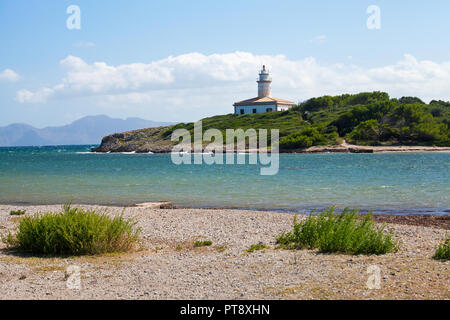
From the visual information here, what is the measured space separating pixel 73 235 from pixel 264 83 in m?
126

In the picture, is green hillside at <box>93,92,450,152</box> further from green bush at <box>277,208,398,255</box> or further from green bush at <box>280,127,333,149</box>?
green bush at <box>277,208,398,255</box>

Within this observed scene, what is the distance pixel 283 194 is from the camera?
86.8 feet

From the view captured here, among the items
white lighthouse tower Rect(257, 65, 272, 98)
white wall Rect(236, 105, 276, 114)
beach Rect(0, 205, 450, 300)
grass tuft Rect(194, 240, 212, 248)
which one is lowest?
grass tuft Rect(194, 240, 212, 248)

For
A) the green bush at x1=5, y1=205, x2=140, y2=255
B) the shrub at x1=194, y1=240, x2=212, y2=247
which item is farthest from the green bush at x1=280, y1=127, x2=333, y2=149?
the green bush at x1=5, y1=205, x2=140, y2=255

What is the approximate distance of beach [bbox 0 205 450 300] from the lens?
23.7 ft

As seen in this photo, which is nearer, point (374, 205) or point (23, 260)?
point (23, 260)

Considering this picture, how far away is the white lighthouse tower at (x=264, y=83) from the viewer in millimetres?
133625

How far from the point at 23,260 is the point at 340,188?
22127mm

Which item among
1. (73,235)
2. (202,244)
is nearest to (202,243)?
(202,244)

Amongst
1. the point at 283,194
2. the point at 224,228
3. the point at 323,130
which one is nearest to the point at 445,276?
the point at 224,228

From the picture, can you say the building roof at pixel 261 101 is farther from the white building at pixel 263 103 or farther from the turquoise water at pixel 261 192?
the turquoise water at pixel 261 192

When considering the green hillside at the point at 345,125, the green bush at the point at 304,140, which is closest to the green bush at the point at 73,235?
the green bush at the point at 304,140
